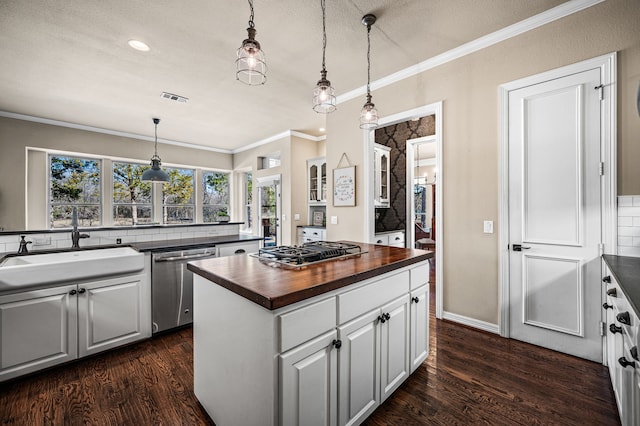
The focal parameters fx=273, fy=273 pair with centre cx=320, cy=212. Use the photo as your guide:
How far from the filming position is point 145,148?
226 inches

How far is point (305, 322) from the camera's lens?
1.16 m

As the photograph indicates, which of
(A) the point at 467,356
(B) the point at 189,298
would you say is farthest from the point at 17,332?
(A) the point at 467,356

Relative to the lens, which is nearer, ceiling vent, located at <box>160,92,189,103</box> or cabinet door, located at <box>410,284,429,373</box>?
cabinet door, located at <box>410,284,429,373</box>

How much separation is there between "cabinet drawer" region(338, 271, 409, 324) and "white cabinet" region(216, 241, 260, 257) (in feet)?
6.80

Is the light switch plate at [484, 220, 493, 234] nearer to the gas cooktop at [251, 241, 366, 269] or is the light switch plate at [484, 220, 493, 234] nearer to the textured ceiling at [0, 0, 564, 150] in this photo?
the gas cooktop at [251, 241, 366, 269]

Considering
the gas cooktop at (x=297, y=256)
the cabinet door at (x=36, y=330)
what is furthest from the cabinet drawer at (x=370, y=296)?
the cabinet door at (x=36, y=330)

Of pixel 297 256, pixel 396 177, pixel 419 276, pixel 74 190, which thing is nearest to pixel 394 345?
pixel 419 276

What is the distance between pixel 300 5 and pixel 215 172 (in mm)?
5510

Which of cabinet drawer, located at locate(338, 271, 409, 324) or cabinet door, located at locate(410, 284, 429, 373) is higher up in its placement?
cabinet drawer, located at locate(338, 271, 409, 324)

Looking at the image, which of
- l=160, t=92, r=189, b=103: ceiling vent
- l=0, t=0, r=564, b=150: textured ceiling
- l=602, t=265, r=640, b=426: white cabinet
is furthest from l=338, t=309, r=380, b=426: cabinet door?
l=160, t=92, r=189, b=103: ceiling vent

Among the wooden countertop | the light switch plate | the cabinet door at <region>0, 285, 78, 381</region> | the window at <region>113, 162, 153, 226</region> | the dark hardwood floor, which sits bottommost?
the dark hardwood floor

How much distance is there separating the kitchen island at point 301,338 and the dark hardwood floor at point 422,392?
19 cm

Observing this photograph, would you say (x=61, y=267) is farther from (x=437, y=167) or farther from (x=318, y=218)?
(x=318, y=218)

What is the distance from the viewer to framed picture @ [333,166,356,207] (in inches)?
145
